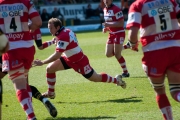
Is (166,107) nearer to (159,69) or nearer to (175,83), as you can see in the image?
(175,83)

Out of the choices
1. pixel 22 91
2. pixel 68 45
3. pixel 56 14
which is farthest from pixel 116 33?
pixel 56 14

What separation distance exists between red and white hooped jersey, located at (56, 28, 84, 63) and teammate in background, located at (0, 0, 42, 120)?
1514mm

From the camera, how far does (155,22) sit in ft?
22.1

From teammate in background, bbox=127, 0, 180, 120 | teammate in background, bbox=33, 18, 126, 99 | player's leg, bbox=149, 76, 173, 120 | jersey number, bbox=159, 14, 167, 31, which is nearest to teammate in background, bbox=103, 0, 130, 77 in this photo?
teammate in background, bbox=33, 18, 126, 99

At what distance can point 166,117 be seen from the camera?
6.86 meters

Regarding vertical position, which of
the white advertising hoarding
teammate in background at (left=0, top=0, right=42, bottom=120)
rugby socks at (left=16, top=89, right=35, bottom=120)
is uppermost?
teammate in background at (left=0, top=0, right=42, bottom=120)

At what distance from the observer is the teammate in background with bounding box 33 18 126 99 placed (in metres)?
9.04

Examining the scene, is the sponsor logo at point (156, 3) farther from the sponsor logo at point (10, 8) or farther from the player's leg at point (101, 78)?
the player's leg at point (101, 78)

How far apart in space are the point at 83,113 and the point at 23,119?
3.59 feet

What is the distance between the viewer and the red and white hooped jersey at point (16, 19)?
741 cm

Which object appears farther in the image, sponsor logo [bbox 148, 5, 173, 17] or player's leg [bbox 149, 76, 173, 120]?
player's leg [bbox 149, 76, 173, 120]

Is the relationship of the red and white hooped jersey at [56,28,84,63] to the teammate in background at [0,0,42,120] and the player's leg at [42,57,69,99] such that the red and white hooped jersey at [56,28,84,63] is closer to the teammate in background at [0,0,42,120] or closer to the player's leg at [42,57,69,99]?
the player's leg at [42,57,69,99]

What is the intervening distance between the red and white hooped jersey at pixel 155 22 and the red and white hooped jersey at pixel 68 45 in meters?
2.51

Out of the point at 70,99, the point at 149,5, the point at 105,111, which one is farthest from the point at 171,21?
the point at 70,99
